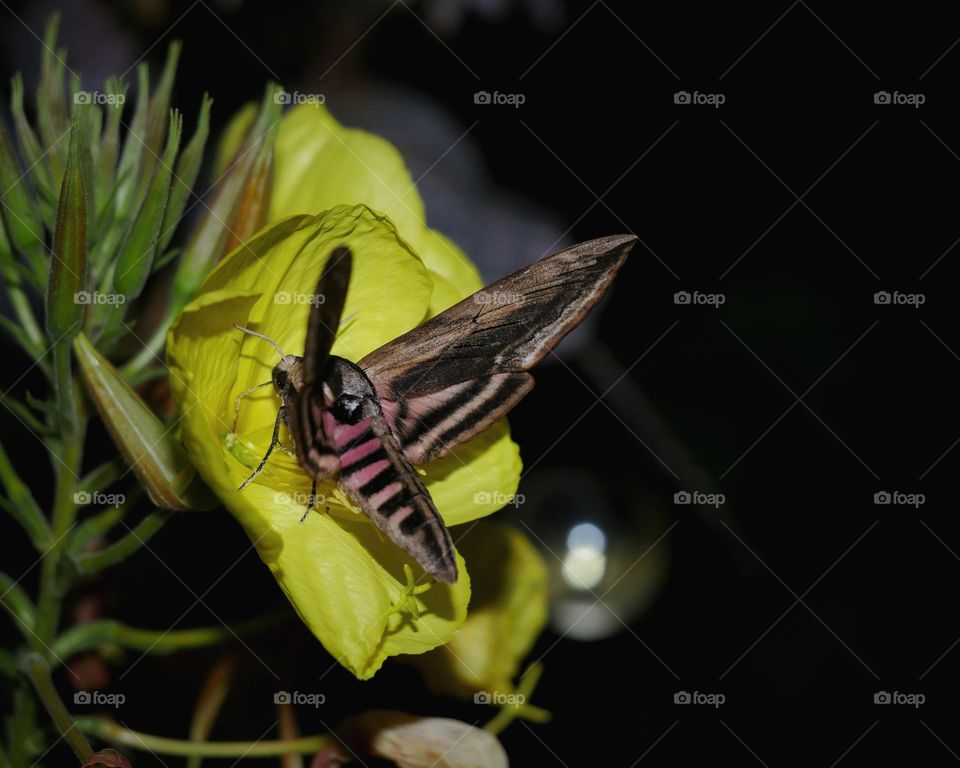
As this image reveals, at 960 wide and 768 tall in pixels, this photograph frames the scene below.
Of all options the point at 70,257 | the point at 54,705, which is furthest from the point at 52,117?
the point at 54,705

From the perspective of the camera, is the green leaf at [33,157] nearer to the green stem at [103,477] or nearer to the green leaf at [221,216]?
the green leaf at [221,216]

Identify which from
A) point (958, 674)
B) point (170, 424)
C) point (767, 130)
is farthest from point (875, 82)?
point (170, 424)

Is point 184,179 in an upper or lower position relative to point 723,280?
lower

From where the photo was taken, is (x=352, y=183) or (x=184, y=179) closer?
(x=184, y=179)

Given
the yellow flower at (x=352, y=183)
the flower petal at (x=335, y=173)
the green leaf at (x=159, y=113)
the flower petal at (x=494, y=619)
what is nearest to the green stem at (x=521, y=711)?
the flower petal at (x=494, y=619)

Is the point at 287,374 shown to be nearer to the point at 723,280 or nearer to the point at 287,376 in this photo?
the point at 287,376

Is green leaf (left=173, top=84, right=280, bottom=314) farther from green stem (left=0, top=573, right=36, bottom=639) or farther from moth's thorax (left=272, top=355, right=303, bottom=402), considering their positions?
green stem (left=0, top=573, right=36, bottom=639)
